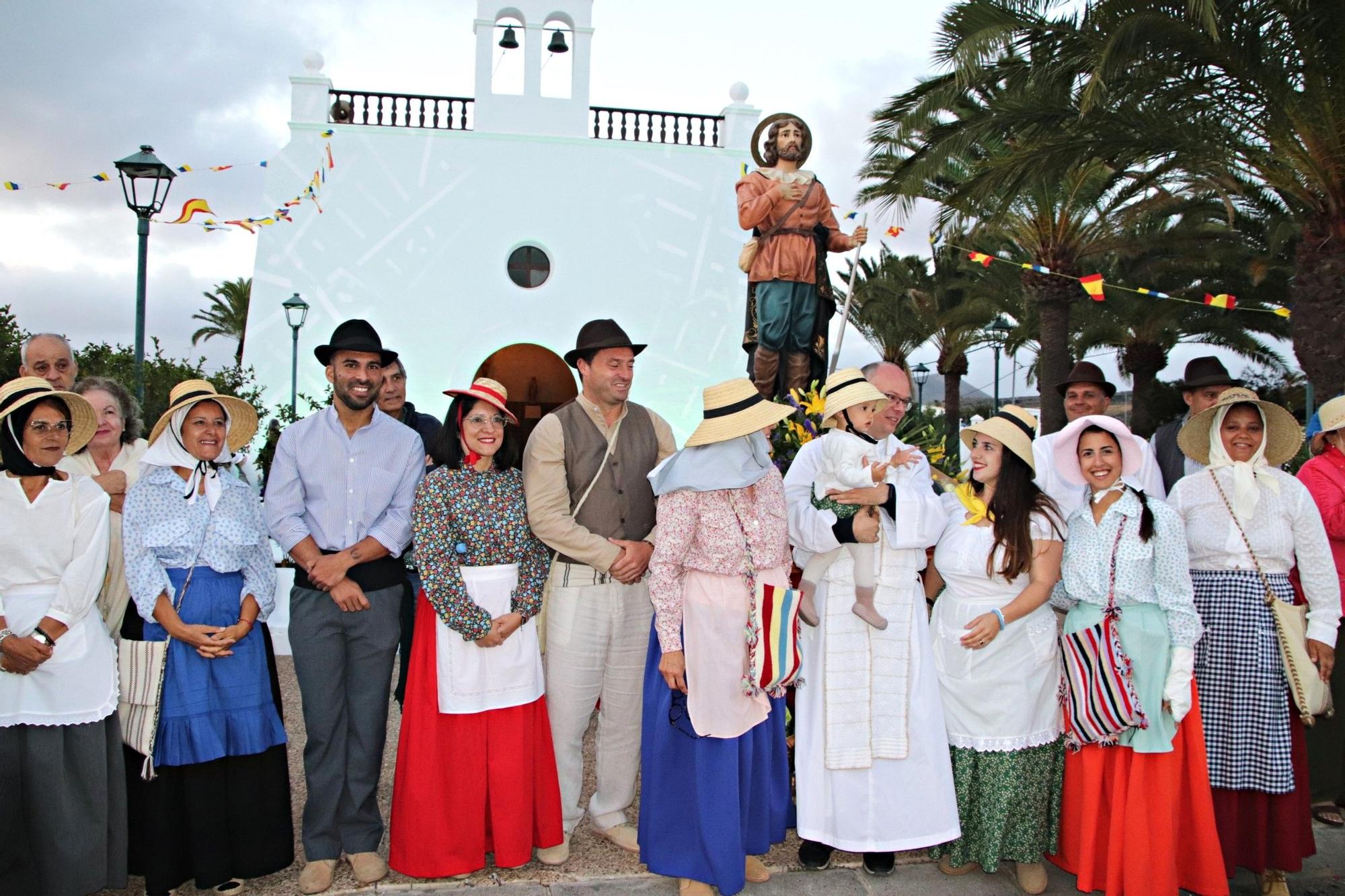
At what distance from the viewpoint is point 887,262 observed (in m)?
21.8

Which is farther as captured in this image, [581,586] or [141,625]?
[581,586]

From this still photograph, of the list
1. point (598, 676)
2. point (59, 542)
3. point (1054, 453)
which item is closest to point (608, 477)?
point (598, 676)

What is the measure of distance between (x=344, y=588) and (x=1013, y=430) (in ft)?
8.59

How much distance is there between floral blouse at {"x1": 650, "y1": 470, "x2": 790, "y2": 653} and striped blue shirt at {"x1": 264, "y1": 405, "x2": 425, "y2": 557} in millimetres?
1059

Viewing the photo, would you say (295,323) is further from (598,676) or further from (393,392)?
(598,676)

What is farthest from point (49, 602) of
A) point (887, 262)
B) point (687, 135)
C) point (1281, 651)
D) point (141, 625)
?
point (887, 262)

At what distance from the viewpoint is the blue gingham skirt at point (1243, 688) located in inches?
154

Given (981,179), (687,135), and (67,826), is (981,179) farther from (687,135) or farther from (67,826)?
(67,826)

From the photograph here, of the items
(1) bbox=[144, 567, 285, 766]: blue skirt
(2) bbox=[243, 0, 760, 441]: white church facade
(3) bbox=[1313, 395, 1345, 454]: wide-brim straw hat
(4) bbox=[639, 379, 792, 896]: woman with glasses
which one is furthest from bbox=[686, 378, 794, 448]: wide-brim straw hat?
(2) bbox=[243, 0, 760, 441]: white church facade

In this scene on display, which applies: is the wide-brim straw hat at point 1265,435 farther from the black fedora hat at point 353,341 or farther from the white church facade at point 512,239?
the white church facade at point 512,239

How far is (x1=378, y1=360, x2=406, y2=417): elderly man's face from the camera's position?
17.7 feet

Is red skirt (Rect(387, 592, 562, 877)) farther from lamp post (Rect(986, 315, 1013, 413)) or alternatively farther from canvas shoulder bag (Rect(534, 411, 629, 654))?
lamp post (Rect(986, 315, 1013, 413))

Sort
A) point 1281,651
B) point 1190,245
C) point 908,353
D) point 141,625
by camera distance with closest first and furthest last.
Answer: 1. point 141,625
2. point 1281,651
3. point 1190,245
4. point 908,353

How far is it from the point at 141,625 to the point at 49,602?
0.33 m
